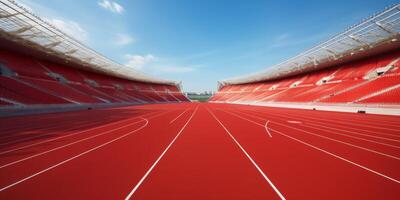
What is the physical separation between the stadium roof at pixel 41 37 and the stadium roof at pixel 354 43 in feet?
112

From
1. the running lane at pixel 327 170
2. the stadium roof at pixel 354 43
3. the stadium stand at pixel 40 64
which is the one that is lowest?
the running lane at pixel 327 170

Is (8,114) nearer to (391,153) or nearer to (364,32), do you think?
(391,153)

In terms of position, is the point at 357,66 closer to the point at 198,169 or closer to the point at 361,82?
the point at 361,82

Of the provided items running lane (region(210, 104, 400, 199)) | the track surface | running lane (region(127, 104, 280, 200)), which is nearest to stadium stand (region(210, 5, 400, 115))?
running lane (region(210, 104, 400, 199))

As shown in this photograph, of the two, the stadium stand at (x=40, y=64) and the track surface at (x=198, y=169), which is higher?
the stadium stand at (x=40, y=64)

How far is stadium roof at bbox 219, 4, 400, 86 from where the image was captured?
18.8 meters

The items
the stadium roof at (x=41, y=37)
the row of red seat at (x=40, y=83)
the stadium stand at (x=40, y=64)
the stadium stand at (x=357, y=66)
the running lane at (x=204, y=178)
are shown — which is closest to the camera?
the running lane at (x=204, y=178)

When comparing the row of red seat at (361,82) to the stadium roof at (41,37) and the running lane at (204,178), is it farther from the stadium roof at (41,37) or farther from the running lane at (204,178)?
the stadium roof at (41,37)

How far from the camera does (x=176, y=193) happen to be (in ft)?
10.7

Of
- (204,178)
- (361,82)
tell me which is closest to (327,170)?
(204,178)

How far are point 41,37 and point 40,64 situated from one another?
32.1 ft

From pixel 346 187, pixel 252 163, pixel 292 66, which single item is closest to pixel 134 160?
pixel 252 163

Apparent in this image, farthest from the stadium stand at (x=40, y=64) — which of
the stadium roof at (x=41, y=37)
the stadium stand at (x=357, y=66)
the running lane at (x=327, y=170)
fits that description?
the stadium stand at (x=357, y=66)

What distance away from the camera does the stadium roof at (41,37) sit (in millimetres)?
15562
